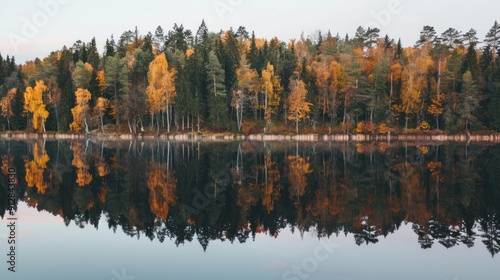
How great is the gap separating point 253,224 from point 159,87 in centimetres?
7525

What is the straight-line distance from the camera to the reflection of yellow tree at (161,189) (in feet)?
78.7

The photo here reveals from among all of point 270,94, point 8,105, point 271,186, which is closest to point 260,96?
point 270,94

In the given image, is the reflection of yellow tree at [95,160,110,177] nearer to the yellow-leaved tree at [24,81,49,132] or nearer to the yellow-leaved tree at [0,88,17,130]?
the yellow-leaved tree at [24,81,49,132]

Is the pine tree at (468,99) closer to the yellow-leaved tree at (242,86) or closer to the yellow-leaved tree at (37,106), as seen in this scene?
the yellow-leaved tree at (242,86)

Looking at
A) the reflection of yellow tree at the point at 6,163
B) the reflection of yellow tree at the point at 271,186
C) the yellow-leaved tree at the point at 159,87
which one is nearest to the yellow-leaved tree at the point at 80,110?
the yellow-leaved tree at the point at 159,87

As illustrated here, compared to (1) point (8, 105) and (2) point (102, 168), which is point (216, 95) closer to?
(1) point (8, 105)

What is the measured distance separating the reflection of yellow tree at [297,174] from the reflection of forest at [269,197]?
0.38 feet

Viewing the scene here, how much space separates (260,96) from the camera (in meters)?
101

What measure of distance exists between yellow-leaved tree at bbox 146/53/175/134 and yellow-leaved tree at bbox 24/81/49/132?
2258 centimetres

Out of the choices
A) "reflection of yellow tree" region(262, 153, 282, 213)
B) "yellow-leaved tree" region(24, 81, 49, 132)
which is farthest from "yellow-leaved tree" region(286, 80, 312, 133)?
"reflection of yellow tree" region(262, 153, 282, 213)

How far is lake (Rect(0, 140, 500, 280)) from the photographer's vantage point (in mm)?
15984

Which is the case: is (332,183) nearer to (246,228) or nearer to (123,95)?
(246,228)

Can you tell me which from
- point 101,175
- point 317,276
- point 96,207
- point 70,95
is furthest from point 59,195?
point 70,95

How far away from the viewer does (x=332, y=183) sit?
1276 inches
